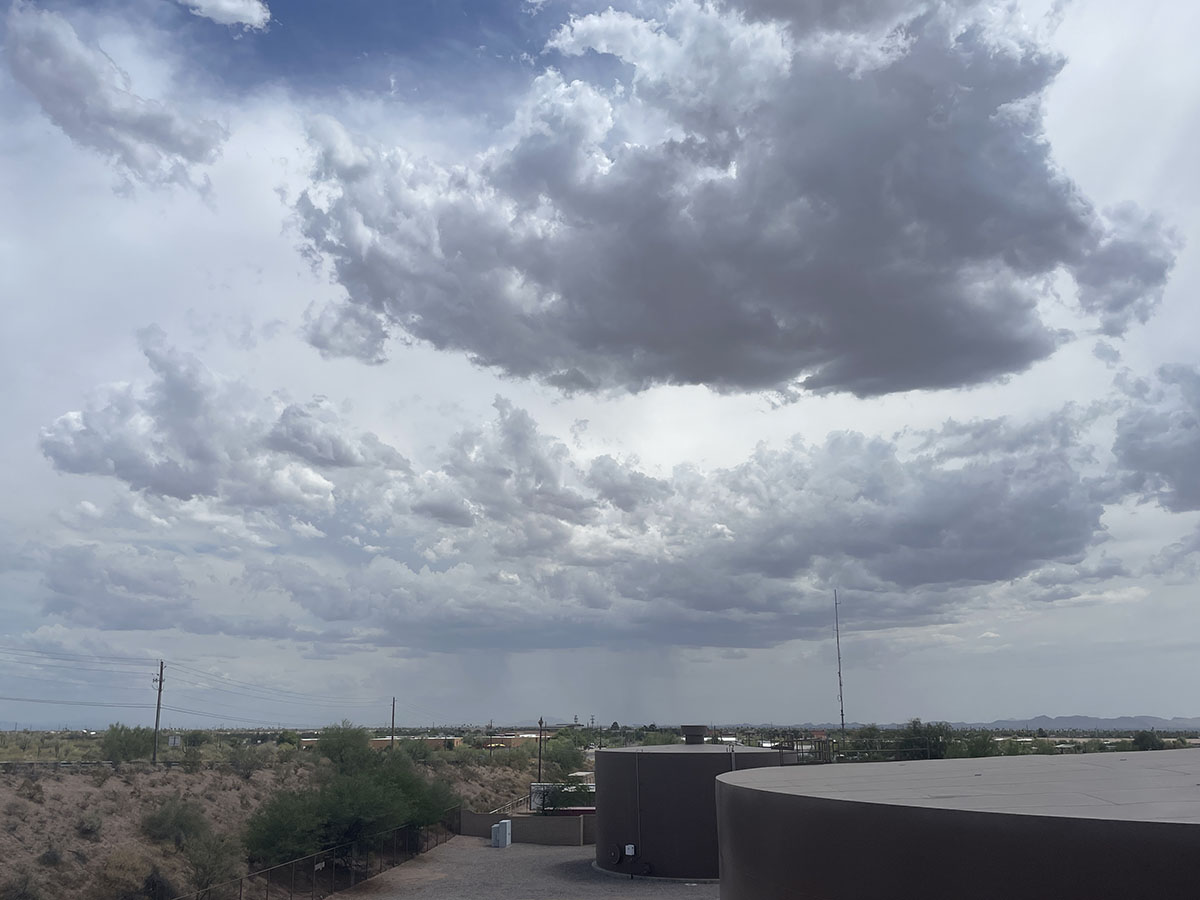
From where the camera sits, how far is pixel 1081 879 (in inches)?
455

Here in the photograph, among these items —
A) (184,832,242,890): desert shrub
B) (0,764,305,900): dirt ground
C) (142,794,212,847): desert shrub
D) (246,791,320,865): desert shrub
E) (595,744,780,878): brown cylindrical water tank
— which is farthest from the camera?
(142,794,212,847): desert shrub

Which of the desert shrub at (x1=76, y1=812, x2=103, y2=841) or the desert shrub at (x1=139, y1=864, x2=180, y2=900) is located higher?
the desert shrub at (x1=76, y1=812, x2=103, y2=841)

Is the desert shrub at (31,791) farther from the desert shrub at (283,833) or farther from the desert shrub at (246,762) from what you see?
the desert shrub at (246,762)

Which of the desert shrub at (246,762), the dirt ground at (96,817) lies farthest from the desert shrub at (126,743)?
the dirt ground at (96,817)

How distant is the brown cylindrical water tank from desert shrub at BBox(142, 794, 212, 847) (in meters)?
20.2

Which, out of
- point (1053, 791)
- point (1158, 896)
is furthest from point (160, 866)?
point (1158, 896)

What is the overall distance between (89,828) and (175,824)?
4131mm

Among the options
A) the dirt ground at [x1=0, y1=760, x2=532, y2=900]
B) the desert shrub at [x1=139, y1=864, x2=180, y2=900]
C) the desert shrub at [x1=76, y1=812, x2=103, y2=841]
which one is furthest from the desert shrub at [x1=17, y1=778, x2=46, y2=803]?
the desert shrub at [x1=139, y1=864, x2=180, y2=900]

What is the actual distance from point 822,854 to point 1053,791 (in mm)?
3976

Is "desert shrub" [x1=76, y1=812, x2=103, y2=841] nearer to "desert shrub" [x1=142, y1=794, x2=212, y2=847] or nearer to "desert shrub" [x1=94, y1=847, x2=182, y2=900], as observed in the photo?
"desert shrub" [x1=142, y1=794, x2=212, y2=847]

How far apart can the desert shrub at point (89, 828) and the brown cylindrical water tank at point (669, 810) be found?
77.9ft

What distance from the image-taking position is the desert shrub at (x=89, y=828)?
43562 mm

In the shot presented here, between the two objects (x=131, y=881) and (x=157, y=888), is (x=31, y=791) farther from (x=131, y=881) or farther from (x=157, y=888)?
(x=157, y=888)

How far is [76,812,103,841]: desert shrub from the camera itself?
43.6 meters
